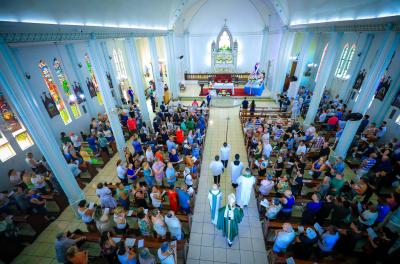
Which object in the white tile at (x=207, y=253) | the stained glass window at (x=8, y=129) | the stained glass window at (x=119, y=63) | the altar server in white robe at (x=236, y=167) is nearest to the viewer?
the white tile at (x=207, y=253)

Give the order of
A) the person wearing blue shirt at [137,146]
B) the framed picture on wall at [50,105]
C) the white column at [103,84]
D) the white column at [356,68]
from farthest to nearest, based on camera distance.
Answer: the white column at [356,68] → the framed picture on wall at [50,105] → the person wearing blue shirt at [137,146] → the white column at [103,84]

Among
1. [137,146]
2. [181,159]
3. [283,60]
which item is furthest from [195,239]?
[283,60]

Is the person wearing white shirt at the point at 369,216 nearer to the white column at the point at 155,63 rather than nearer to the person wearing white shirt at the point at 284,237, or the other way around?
the person wearing white shirt at the point at 284,237

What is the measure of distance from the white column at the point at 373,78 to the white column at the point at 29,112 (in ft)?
32.1

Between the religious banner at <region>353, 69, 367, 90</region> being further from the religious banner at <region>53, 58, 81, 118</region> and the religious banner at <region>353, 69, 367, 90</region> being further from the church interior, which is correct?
the religious banner at <region>53, 58, 81, 118</region>

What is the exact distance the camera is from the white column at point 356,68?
10797 millimetres

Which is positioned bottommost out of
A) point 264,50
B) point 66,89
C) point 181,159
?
point 181,159

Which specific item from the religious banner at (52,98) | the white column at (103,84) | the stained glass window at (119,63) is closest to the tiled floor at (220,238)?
the white column at (103,84)

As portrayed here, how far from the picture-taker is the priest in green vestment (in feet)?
15.3

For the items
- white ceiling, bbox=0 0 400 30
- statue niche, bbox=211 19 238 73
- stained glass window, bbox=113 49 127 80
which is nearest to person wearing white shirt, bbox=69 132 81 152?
white ceiling, bbox=0 0 400 30

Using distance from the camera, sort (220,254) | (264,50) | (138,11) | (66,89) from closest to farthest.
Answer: (220,254)
(138,11)
(66,89)
(264,50)

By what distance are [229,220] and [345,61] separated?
45.9 ft

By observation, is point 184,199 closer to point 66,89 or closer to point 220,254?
point 220,254

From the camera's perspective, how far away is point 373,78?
21.5ft
